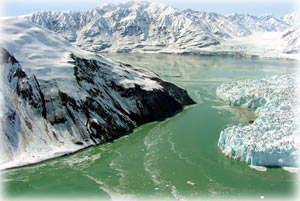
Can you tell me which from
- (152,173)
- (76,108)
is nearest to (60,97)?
(76,108)

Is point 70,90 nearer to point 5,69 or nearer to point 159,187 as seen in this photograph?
point 5,69

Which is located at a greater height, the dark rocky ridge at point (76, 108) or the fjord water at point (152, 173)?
the dark rocky ridge at point (76, 108)

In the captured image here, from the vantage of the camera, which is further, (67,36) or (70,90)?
(67,36)

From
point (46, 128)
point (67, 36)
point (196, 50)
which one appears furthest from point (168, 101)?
point (67, 36)

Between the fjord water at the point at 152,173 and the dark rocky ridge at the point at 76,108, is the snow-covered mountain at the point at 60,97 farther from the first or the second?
the fjord water at the point at 152,173

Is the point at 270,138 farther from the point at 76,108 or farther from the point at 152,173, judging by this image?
the point at 76,108

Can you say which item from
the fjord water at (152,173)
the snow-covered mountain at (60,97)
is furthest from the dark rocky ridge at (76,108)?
the fjord water at (152,173)

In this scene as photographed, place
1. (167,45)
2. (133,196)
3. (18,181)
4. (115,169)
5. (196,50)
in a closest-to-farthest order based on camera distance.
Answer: (133,196) < (18,181) < (115,169) < (196,50) < (167,45)

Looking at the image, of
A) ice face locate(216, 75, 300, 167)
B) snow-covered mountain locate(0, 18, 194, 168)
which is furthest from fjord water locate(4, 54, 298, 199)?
snow-covered mountain locate(0, 18, 194, 168)
